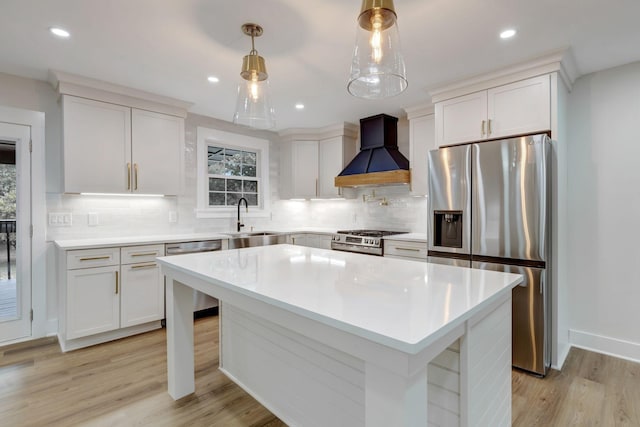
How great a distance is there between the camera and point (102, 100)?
3.06m

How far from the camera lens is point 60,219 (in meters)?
3.08

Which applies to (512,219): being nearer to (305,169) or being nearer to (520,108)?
(520,108)

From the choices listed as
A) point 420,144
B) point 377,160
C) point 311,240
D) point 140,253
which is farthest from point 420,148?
point 140,253

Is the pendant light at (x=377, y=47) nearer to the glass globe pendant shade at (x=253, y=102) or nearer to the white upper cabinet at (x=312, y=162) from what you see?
the glass globe pendant shade at (x=253, y=102)

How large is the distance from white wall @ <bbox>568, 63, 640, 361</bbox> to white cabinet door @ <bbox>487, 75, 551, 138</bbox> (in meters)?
0.65

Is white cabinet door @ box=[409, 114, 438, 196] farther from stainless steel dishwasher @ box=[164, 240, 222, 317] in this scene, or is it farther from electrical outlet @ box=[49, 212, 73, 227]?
electrical outlet @ box=[49, 212, 73, 227]

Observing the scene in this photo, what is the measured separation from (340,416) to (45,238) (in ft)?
10.4

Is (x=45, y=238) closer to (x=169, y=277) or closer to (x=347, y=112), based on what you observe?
(x=169, y=277)

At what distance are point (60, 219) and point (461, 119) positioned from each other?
13.0 feet

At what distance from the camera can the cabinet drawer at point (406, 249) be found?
318 cm

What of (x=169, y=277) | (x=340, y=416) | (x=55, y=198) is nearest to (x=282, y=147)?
(x=55, y=198)

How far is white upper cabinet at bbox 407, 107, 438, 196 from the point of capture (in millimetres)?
3543

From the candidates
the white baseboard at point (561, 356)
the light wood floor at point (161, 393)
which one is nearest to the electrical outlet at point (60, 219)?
the light wood floor at point (161, 393)

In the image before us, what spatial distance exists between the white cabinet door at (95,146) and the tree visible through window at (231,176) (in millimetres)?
1174
